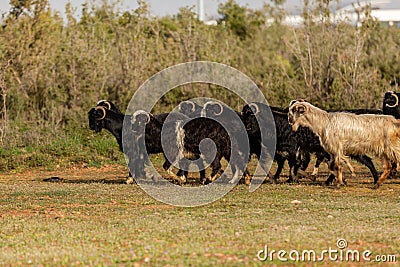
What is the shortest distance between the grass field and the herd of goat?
708mm

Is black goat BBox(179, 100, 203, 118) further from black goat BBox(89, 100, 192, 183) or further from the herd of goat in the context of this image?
black goat BBox(89, 100, 192, 183)

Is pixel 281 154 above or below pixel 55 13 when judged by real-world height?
below

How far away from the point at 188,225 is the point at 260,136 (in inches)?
246

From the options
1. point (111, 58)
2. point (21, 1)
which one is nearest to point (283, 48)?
point (111, 58)

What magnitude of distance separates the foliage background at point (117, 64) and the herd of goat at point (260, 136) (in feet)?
20.6

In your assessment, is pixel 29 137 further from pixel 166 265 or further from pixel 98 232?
pixel 166 265

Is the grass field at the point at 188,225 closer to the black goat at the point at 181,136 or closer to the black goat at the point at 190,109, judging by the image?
the black goat at the point at 181,136

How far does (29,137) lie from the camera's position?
933 inches

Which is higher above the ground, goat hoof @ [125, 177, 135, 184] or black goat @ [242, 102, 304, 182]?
black goat @ [242, 102, 304, 182]

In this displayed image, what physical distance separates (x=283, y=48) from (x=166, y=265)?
114 feet

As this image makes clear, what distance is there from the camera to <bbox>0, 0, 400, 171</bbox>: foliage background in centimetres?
2744

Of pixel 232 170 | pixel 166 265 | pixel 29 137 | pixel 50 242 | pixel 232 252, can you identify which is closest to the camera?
pixel 166 265
